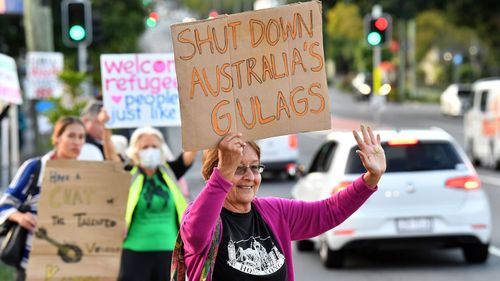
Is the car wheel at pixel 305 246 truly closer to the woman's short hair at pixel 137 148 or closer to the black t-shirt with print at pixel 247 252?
the woman's short hair at pixel 137 148

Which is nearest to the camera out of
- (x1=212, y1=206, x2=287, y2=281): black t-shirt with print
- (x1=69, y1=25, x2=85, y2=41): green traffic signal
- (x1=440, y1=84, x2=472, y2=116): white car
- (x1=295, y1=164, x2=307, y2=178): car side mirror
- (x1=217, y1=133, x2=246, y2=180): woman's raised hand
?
(x1=217, y1=133, x2=246, y2=180): woman's raised hand

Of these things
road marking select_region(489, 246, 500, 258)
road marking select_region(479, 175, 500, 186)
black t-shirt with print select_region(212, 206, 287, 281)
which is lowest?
road marking select_region(479, 175, 500, 186)

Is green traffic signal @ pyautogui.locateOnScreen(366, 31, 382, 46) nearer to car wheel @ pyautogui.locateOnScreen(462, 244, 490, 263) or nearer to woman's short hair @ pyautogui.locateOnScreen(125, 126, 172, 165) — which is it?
car wheel @ pyautogui.locateOnScreen(462, 244, 490, 263)

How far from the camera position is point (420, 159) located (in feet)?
38.9

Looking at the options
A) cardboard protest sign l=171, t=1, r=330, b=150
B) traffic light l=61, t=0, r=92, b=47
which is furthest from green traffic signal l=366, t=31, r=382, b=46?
cardboard protest sign l=171, t=1, r=330, b=150

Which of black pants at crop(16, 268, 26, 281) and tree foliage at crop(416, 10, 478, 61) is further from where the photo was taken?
tree foliage at crop(416, 10, 478, 61)

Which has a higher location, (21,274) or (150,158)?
(150,158)

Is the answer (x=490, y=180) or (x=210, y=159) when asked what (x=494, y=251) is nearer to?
(x=210, y=159)

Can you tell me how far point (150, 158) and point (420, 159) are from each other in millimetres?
4705

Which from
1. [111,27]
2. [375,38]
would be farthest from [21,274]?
[111,27]

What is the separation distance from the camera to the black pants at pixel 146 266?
7527 millimetres

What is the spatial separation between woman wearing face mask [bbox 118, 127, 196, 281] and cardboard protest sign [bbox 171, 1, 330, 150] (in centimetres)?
279

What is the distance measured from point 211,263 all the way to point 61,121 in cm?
379

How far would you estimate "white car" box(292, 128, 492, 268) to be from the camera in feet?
37.9
